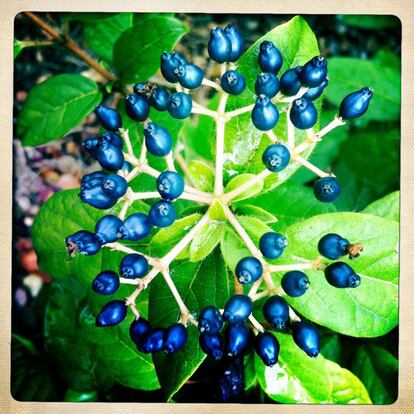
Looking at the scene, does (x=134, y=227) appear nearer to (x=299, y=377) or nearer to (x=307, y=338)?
(x=307, y=338)

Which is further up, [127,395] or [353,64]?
[353,64]

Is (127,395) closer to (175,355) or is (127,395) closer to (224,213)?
(175,355)

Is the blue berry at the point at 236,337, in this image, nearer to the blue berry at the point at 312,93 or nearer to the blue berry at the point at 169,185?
the blue berry at the point at 169,185

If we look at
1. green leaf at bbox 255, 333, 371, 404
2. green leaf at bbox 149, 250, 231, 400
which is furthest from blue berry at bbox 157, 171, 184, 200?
green leaf at bbox 255, 333, 371, 404

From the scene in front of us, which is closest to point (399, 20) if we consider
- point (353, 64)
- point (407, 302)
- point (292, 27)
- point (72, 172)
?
point (353, 64)

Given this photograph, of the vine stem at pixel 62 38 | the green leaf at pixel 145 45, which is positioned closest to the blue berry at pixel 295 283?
the green leaf at pixel 145 45

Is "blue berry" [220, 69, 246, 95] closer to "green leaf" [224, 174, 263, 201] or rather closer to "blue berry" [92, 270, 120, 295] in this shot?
"green leaf" [224, 174, 263, 201]
